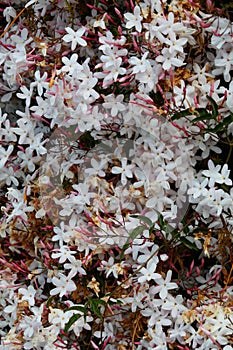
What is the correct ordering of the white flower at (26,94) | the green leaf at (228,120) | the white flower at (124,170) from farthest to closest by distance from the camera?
the white flower at (26,94)
the white flower at (124,170)
the green leaf at (228,120)

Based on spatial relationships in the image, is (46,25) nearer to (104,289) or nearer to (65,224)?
(65,224)

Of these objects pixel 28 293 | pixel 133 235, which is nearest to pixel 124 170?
pixel 133 235

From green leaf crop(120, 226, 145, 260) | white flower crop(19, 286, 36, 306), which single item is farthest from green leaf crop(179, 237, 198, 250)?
white flower crop(19, 286, 36, 306)

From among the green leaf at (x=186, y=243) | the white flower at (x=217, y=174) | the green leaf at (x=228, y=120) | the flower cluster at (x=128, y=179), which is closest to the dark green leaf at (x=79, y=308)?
the flower cluster at (x=128, y=179)

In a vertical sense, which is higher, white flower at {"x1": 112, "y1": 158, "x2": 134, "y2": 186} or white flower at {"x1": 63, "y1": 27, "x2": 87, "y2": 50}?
white flower at {"x1": 63, "y1": 27, "x2": 87, "y2": 50}

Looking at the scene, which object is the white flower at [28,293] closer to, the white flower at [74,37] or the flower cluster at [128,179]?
the flower cluster at [128,179]

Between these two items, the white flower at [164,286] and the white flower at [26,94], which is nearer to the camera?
the white flower at [164,286]

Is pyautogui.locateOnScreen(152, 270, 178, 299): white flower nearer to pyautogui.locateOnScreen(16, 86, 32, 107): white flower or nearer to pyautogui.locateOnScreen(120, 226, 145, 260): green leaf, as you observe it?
pyautogui.locateOnScreen(120, 226, 145, 260): green leaf

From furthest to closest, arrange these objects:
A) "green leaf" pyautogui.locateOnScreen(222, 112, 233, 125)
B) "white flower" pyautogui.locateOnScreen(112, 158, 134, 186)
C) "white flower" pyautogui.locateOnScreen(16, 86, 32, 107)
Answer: "white flower" pyautogui.locateOnScreen(16, 86, 32, 107)
"white flower" pyautogui.locateOnScreen(112, 158, 134, 186)
"green leaf" pyautogui.locateOnScreen(222, 112, 233, 125)
